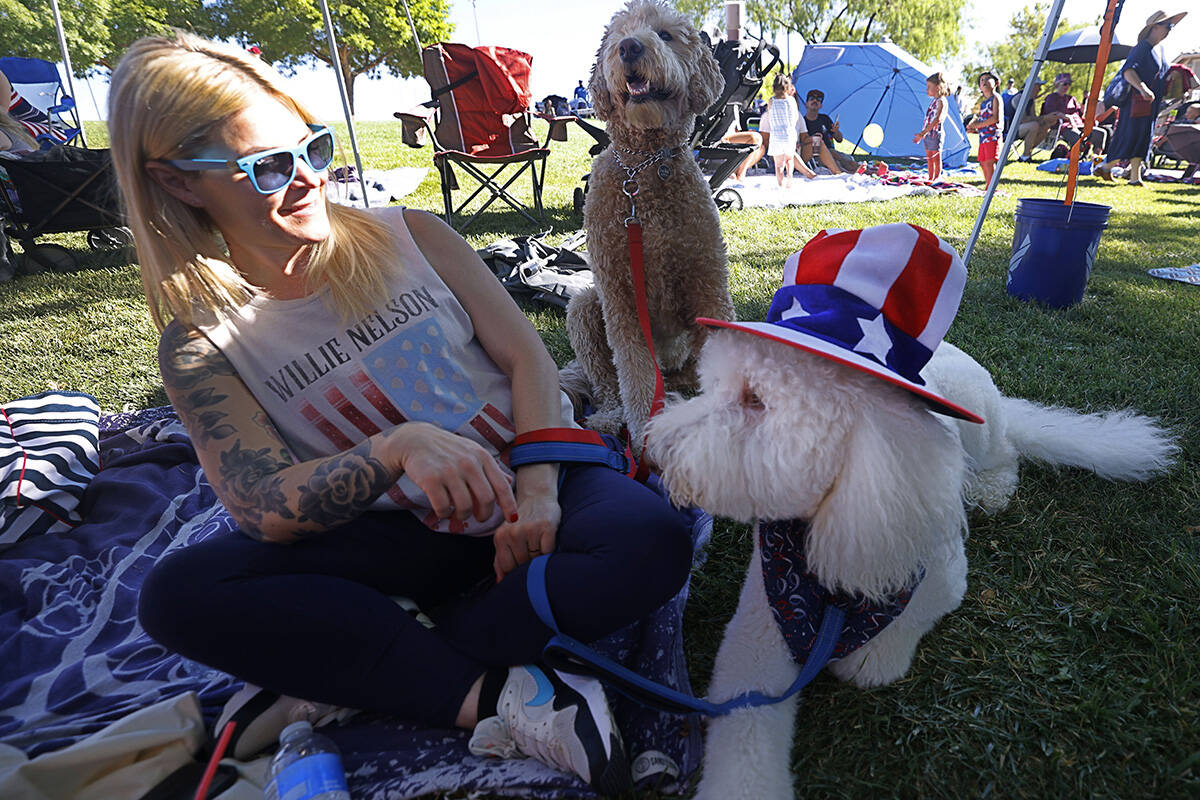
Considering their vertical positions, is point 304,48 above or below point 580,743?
above

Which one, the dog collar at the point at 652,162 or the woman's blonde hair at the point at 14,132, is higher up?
the woman's blonde hair at the point at 14,132

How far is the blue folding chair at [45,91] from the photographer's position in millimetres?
8305

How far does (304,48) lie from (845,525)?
3444 centimetres

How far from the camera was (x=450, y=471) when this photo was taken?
1191mm

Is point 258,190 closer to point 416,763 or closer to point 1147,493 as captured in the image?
point 416,763

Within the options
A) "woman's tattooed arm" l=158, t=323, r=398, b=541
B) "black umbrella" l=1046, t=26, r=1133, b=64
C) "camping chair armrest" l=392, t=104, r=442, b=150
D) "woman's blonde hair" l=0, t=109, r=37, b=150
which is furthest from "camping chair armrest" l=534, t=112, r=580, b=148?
"black umbrella" l=1046, t=26, r=1133, b=64

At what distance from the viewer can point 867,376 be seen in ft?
3.56

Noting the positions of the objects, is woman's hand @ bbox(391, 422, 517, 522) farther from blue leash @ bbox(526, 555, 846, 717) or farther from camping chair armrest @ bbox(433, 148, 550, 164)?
camping chair armrest @ bbox(433, 148, 550, 164)

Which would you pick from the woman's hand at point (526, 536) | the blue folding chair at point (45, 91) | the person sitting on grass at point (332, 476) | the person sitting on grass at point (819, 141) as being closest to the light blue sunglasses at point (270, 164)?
the person sitting on grass at point (332, 476)

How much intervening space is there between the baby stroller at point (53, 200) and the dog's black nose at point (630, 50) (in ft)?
16.2

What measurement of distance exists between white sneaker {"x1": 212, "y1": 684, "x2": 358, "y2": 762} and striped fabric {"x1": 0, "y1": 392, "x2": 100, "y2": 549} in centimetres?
135

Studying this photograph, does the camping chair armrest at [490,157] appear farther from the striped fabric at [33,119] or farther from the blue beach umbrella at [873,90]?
the blue beach umbrella at [873,90]

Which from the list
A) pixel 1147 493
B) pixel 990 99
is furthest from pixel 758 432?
pixel 990 99

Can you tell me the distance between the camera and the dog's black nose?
8.02 ft
